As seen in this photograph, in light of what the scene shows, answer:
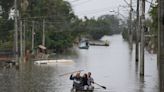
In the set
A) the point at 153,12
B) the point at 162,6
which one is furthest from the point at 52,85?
the point at 162,6

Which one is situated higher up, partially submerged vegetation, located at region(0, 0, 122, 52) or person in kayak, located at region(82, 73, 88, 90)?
partially submerged vegetation, located at region(0, 0, 122, 52)

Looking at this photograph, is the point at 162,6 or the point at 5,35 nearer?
the point at 162,6

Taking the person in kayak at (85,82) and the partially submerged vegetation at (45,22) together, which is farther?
the partially submerged vegetation at (45,22)

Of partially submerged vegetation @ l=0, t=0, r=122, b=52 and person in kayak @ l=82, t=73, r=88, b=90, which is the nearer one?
person in kayak @ l=82, t=73, r=88, b=90

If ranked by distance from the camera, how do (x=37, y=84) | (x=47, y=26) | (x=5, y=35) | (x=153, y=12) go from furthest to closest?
(x=47, y=26)
(x=5, y=35)
(x=153, y=12)
(x=37, y=84)

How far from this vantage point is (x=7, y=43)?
82.2 m

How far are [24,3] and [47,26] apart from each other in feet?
71.7

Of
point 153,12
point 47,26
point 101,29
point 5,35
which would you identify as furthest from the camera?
point 101,29

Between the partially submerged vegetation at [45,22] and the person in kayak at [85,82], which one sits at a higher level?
the partially submerged vegetation at [45,22]

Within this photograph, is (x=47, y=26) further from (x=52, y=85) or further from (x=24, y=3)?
(x=52, y=85)

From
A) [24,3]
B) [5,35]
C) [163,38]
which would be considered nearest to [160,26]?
[163,38]

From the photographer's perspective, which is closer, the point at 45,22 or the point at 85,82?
the point at 85,82

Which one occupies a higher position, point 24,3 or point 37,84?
point 24,3

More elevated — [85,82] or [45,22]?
[45,22]
